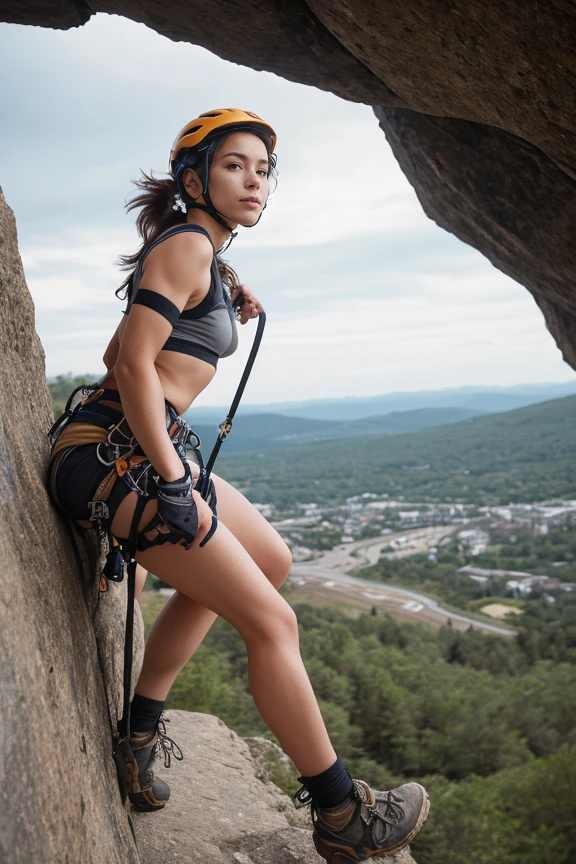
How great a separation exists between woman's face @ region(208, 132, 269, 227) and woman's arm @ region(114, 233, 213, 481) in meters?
0.42

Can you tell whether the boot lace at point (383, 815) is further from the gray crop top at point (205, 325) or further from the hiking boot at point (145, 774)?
the gray crop top at point (205, 325)

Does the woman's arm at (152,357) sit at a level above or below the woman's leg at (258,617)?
above

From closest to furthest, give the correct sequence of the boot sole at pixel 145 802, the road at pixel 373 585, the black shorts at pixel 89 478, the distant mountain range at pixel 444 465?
the black shorts at pixel 89 478 → the boot sole at pixel 145 802 → the road at pixel 373 585 → the distant mountain range at pixel 444 465

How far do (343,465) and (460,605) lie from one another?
76223mm

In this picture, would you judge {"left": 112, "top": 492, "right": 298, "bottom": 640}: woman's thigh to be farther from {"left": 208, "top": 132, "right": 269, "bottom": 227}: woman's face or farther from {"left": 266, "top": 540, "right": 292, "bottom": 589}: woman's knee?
{"left": 208, "top": 132, "right": 269, "bottom": 227}: woman's face

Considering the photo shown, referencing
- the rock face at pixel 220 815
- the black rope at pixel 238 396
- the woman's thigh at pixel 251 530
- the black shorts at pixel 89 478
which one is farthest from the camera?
the rock face at pixel 220 815

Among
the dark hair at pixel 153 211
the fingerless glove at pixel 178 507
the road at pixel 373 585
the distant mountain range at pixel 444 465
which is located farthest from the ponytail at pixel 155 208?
the distant mountain range at pixel 444 465

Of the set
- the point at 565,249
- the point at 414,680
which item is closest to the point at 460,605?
the point at 414,680

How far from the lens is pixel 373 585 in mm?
66750

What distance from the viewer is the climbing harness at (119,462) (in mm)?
2871

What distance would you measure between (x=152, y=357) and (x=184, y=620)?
141 cm

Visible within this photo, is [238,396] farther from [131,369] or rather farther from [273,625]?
[273,625]

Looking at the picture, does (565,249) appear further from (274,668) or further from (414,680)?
(414,680)

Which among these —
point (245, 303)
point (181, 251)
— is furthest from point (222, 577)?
point (245, 303)
